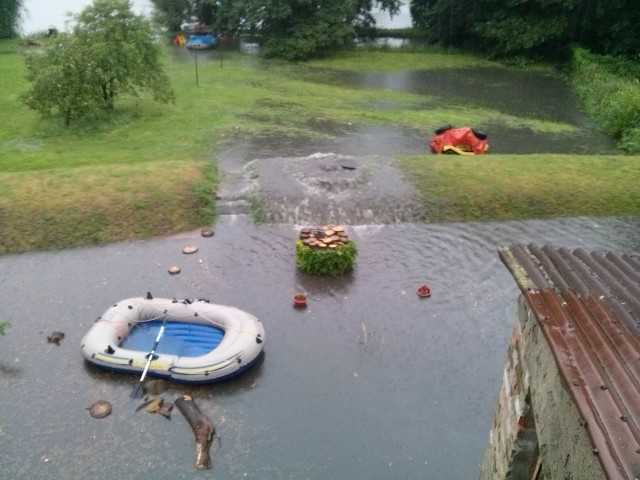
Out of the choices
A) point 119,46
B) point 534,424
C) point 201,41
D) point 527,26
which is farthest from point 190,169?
point 201,41

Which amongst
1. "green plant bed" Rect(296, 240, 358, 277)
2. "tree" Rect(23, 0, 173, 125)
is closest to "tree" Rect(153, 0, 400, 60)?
"tree" Rect(23, 0, 173, 125)

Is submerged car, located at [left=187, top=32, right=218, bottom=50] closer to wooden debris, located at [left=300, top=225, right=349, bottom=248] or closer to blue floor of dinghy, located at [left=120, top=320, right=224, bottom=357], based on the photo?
wooden debris, located at [left=300, top=225, right=349, bottom=248]

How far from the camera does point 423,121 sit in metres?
23.5

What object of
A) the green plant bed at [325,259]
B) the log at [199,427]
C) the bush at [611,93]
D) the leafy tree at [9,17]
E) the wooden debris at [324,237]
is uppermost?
the leafy tree at [9,17]

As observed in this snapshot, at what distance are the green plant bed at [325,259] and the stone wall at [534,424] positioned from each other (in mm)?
6323

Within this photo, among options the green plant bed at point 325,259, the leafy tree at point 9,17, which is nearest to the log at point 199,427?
the green plant bed at point 325,259

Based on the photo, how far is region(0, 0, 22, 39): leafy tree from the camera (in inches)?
1639

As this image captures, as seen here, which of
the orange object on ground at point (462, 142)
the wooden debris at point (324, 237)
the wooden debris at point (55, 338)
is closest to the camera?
the wooden debris at point (55, 338)

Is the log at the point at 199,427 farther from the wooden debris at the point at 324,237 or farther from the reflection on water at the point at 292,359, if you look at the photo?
the wooden debris at the point at 324,237

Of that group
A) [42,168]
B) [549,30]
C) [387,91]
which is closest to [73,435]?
[42,168]

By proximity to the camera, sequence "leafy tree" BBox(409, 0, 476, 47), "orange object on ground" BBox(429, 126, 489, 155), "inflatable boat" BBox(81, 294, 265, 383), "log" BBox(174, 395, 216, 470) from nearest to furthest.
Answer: "log" BBox(174, 395, 216, 470) < "inflatable boat" BBox(81, 294, 265, 383) < "orange object on ground" BBox(429, 126, 489, 155) < "leafy tree" BBox(409, 0, 476, 47)

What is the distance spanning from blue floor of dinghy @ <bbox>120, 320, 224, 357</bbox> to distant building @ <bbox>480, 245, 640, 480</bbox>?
18.4ft

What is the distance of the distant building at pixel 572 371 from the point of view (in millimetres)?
3252

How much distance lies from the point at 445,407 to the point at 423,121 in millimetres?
16160
